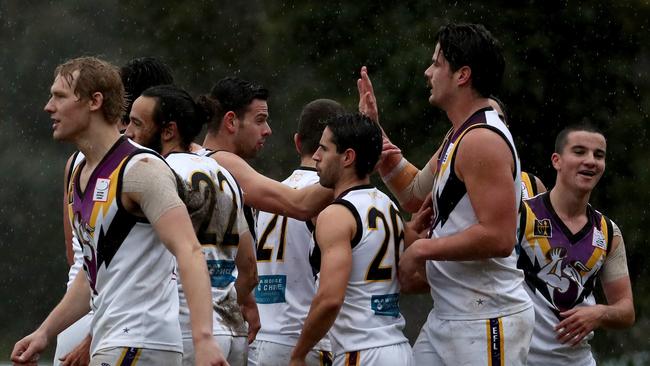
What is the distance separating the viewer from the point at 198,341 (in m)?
5.70

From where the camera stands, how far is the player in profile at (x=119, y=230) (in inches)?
235

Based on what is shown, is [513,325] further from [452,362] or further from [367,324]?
[367,324]

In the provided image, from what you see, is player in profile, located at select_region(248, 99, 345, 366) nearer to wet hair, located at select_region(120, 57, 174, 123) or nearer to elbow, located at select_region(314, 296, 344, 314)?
wet hair, located at select_region(120, 57, 174, 123)

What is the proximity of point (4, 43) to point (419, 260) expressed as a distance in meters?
Result: 18.4

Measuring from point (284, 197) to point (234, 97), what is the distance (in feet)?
2.75

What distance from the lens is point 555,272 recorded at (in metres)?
8.12

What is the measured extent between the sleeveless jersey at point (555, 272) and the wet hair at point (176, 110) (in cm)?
204

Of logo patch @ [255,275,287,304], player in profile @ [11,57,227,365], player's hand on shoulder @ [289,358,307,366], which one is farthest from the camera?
logo patch @ [255,275,287,304]

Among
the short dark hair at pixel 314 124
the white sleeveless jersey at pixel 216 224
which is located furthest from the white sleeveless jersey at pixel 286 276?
the white sleeveless jersey at pixel 216 224

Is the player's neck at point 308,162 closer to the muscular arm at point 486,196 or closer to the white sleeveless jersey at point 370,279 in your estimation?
the white sleeveless jersey at point 370,279

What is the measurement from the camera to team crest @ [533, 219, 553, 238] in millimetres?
8188

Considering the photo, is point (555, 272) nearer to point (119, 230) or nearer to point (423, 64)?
point (119, 230)

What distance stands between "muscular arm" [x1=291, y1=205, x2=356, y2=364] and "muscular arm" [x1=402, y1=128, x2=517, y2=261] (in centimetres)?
58

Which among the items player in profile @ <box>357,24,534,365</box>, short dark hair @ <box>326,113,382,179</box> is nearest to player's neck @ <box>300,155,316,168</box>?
short dark hair @ <box>326,113,382,179</box>
